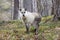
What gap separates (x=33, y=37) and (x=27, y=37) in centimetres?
24

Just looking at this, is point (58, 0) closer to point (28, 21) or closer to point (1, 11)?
point (28, 21)

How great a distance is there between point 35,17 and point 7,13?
17.7m

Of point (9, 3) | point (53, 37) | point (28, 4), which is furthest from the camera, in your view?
point (9, 3)

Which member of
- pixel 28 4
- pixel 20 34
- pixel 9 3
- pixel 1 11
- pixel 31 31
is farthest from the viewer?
pixel 9 3

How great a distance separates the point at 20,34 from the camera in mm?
7246

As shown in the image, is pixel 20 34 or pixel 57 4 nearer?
pixel 20 34

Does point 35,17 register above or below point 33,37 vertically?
above

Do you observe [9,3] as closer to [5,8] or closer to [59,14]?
[5,8]

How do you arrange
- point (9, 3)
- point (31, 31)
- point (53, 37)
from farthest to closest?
point (9, 3), point (31, 31), point (53, 37)

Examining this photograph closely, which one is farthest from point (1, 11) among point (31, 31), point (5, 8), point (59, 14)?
point (31, 31)

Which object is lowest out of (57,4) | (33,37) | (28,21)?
(33,37)

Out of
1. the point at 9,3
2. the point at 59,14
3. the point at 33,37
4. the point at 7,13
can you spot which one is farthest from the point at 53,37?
the point at 9,3

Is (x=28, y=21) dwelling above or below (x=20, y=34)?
above

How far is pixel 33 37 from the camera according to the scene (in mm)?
6801
